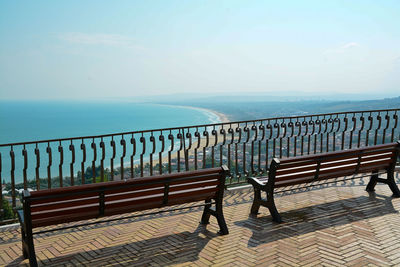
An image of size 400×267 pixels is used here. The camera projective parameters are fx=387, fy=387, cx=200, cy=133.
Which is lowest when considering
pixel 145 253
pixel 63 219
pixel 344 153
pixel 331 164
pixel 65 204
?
pixel 145 253

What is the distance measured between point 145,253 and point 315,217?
2340 mm

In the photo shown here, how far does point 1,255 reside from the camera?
413cm

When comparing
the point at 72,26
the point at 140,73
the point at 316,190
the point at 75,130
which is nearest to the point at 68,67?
the point at 72,26

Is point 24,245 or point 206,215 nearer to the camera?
point 24,245

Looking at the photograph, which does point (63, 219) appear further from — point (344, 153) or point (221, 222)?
point (344, 153)

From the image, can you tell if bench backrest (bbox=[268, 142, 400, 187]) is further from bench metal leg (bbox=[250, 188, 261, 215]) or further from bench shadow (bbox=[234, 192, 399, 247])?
bench shadow (bbox=[234, 192, 399, 247])

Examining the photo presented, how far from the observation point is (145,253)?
13.4ft

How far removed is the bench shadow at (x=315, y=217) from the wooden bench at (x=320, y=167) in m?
0.21

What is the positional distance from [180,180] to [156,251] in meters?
0.79

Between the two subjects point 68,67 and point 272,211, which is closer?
point 272,211

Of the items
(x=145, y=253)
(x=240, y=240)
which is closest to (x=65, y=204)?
(x=145, y=253)

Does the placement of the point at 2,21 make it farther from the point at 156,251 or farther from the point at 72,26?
the point at 156,251

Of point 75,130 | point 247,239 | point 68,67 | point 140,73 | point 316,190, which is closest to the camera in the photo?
point 247,239

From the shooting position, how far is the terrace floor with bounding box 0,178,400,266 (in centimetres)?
388
